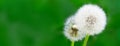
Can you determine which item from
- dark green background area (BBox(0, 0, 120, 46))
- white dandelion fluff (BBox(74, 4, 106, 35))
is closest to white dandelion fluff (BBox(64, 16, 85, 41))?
white dandelion fluff (BBox(74, 4, 106, 35))

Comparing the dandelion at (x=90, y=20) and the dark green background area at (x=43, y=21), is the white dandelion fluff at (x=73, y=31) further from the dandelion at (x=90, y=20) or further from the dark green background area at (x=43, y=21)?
the dark green background area at (x=43, y=21)

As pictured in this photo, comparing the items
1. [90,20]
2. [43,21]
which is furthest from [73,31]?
[43,21]

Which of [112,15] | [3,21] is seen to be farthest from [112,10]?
[3,21]

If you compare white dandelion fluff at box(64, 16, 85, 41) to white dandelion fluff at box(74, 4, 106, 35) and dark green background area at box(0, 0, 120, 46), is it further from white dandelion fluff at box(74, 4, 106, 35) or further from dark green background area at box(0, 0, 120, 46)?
dark green background area at box(0, 0, 120, 46)

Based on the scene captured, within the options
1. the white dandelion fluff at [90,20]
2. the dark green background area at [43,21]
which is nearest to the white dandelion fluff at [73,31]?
the white dandelion fluff at [90,20]

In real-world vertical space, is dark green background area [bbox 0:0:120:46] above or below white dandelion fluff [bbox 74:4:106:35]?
above

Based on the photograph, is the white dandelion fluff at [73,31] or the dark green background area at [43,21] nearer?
the white dandelion fluff at [73,31]

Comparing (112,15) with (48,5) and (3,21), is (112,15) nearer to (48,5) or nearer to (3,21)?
(48,5)
